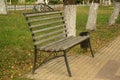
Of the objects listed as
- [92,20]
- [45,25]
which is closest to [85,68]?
[45,25]

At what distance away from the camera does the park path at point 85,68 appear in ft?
21.6

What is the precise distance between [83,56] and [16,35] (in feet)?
12.2

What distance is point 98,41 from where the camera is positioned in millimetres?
11070

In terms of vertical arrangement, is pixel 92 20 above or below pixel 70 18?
below

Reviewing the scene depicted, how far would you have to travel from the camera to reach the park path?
21.6 ft

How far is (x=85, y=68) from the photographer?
728 cm

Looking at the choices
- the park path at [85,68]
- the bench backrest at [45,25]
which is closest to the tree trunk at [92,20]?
the park path at [85,68]

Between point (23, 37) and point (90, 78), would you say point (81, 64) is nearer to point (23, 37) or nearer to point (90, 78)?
point (90, 78)

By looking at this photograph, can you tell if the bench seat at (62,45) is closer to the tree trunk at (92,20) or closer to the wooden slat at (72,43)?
the wooden slat at (72,43)

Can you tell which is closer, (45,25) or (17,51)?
(45,25)

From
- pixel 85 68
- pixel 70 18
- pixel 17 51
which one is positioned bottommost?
pixel 85 68

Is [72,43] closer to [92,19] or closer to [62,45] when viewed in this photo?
[62,45]

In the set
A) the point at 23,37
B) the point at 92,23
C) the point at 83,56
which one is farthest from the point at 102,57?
the point at 92,23

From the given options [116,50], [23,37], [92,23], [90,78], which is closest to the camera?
[90,78]
